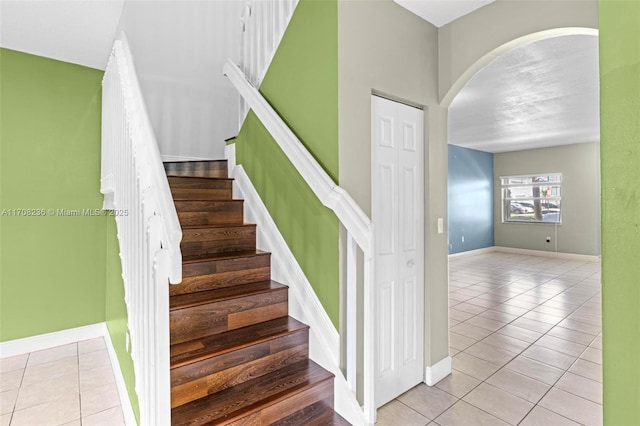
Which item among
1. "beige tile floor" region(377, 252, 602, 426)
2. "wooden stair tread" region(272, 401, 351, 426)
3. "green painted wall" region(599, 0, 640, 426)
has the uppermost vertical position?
"green painted wall" region(599, 0, 640, 426)

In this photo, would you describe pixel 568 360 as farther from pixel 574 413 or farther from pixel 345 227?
pixel 345 227

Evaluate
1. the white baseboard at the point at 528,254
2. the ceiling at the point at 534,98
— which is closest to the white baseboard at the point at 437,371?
the ceiling at the point at 534,98

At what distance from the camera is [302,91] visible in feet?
7.27

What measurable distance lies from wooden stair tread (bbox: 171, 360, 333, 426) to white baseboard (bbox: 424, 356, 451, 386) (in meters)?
0.98

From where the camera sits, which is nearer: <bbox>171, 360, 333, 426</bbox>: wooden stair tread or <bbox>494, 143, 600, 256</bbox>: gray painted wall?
<bbox>171, 360, 333, 426</bbox>: wooden stair tread

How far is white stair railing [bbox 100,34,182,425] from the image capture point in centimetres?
126

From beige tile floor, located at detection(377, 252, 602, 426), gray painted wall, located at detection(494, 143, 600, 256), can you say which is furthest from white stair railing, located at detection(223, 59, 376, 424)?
gray painted wall, located at detection(494, 143, 600, 256)

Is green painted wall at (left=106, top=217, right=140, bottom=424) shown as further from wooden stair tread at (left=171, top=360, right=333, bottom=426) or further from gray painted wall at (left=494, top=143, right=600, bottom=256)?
gray painted wall at (left=494, top=143, right=600, bottom=256)

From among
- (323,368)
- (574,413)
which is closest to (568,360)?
(574,413)

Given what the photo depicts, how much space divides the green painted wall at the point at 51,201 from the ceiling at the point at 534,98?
383 centimetres

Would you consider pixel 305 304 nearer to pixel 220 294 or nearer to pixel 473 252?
pixel 220 294

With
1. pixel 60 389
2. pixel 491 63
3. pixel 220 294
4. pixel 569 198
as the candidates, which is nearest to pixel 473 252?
pixel 569 198

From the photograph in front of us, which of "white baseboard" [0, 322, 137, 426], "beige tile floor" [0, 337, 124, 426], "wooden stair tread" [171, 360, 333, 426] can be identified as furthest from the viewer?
"white baseboard" [0, 322, 137, 426]

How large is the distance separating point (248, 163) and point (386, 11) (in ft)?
5.13
